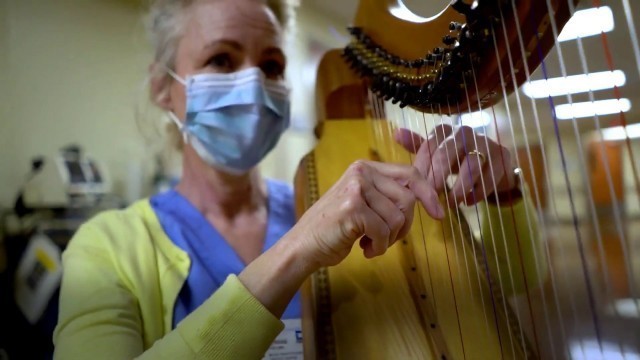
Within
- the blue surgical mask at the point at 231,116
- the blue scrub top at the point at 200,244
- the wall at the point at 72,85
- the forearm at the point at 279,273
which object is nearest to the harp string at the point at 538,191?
the forearm at the point at 279,273

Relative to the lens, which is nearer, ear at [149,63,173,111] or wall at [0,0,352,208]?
ear at [149,63,173,111]

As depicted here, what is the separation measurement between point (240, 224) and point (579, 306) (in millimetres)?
702

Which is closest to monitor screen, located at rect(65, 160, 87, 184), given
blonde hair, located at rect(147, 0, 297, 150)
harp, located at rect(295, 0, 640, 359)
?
blonde hair, located at rect(147, 0, 297, 150)

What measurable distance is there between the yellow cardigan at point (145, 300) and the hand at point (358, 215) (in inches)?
4.2

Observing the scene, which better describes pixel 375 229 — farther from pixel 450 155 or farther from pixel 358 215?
pixel 450 155

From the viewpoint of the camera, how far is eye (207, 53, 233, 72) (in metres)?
0.99

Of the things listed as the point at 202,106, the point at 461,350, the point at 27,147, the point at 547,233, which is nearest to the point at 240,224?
the point at 202,106

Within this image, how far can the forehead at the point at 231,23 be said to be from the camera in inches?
39.0

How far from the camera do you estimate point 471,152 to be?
66 centimetres

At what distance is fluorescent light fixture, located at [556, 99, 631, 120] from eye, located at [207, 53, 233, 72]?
0.70m

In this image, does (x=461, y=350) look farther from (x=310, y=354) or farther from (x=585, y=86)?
(x=585, y=86)

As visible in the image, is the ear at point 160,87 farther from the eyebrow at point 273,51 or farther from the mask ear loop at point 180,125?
the eyebrow at point 273,51

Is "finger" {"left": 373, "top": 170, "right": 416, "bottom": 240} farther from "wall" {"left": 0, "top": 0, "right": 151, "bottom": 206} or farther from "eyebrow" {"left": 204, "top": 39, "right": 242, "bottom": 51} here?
"wall" {"left": 0, "top": 0, "right": 151, "bottom": 206}

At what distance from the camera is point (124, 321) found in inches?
28.9
